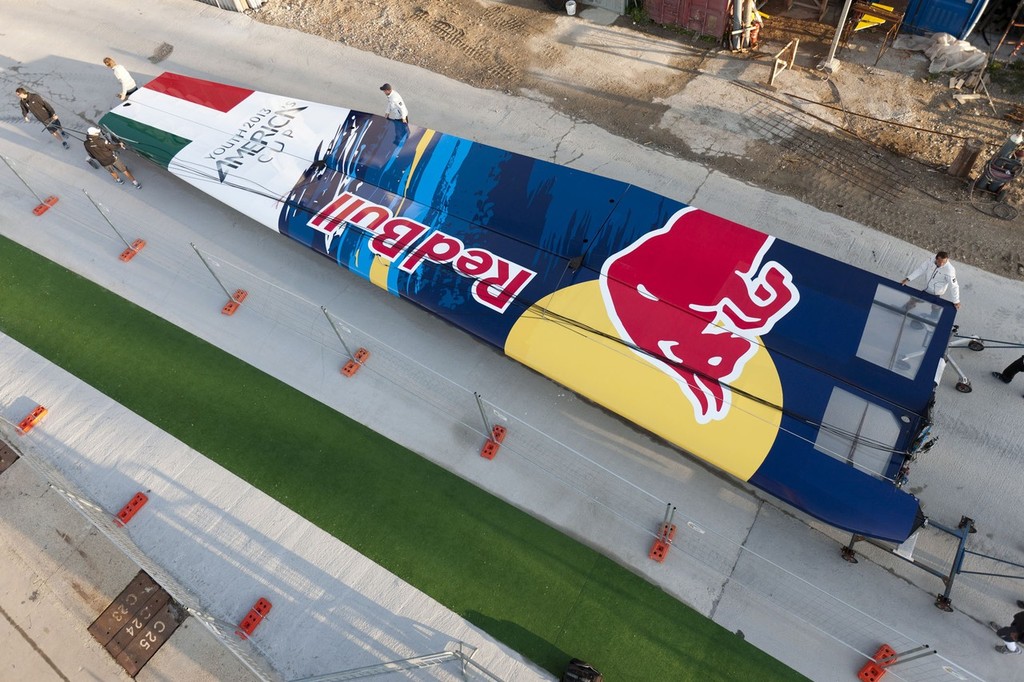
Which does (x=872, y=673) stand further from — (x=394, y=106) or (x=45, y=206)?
(x=45, y=206)

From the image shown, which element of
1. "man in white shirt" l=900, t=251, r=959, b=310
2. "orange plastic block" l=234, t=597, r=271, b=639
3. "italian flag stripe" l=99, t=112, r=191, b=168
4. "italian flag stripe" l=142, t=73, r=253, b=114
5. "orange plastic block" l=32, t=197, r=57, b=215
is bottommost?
"orange plastic block" l=234, t=597, r=271, b=639

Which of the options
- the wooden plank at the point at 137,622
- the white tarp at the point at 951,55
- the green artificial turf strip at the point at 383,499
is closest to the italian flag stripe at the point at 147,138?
the green artificial turf strip at the point at 383,499

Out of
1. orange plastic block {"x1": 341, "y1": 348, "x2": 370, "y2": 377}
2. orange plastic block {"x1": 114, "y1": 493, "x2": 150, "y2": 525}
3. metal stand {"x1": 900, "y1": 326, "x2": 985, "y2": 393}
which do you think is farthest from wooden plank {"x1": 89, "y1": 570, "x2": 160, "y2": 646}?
metal stand {"x1": 900, "y1": 326, "x2": 985, "y2": 393}

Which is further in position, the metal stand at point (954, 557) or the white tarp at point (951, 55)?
the white tarp at point (951, 55)

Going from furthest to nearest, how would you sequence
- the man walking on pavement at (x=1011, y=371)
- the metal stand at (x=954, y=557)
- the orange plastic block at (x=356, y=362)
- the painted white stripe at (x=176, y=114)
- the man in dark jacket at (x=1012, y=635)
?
the painted white stripe at (x=176, y=114) < the orange plastic block at (x=356, y=362) < the man walking on pavement at (x=1011, y=371) < the metal stand at (x=954, y=557) < the man in dark jacket at (x=1012, y=635)

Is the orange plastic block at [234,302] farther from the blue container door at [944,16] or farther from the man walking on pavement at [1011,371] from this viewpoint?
the blue container door at [944,16]

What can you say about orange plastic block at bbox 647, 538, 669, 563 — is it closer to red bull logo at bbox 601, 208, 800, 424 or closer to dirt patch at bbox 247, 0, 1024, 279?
red bull logo at bbox 601, 208, 800, 424
